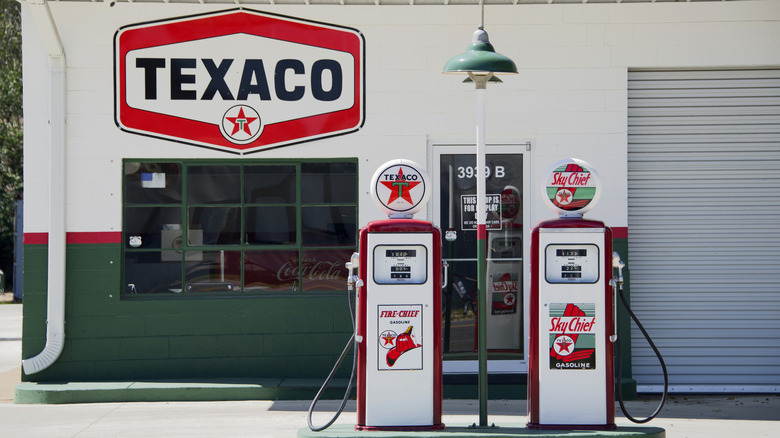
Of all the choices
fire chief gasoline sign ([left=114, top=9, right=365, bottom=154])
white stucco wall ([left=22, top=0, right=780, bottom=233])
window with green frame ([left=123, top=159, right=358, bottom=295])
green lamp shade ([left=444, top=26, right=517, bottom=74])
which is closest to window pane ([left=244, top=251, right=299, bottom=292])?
window with green frame ([left=123, top=159, right=358, bottom=295])

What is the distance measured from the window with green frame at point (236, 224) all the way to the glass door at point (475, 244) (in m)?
0.93

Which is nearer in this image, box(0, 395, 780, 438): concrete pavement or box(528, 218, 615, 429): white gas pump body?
box(528, 218, 615, 429): white gas pump body

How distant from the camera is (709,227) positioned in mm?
8688

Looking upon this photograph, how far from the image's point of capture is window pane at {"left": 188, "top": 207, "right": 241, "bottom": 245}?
27.5 feet

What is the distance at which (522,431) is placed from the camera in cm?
605

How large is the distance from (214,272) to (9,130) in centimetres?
1483

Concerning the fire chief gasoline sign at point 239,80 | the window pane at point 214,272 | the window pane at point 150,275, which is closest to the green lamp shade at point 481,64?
the fire chief gasoline sign at point 239,80

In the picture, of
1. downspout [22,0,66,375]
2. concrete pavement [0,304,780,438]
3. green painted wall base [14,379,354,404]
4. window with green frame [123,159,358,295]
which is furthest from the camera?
window with green frame [123,159,358,295]

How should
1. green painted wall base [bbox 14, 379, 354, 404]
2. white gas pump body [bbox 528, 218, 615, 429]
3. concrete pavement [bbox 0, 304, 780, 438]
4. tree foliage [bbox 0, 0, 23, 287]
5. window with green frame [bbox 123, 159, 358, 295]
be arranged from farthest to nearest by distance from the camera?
tree foliage [bbox 0, 0, 23, 287] < window with green frame [bbox 123, 159, 358, 295] < green painted wall base [bbox 14, 379, 354, 404] < concrete pavement [bbox 0, 304, 780, 438] < white gas pump body [bbox 528, 218, 615, 429]

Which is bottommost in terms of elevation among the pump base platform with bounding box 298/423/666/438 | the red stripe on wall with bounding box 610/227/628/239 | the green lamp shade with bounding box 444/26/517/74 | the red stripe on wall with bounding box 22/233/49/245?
the pump base platform with bounding box 298/423/666/438

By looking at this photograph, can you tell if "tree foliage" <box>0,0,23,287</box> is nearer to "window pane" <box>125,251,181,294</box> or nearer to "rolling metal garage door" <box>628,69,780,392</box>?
"window pane" <box>125,251,181,294</box>

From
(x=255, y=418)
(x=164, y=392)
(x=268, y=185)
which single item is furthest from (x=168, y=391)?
(x=268, y=185)

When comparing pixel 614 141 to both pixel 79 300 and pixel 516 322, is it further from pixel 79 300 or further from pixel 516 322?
pixel 79 300

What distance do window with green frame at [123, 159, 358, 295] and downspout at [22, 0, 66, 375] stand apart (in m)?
0.58
